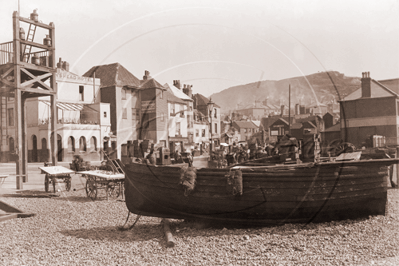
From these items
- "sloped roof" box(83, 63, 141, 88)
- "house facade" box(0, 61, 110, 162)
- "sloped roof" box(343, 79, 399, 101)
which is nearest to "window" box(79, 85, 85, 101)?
"house facade" box(0, 61, 110, 162)

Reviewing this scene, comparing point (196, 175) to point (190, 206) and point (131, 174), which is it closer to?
point (190, 206)

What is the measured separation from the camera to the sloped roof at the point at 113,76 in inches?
1668

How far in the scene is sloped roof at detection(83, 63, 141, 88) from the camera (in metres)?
42.4

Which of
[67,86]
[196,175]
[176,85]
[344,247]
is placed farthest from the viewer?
[176,85]

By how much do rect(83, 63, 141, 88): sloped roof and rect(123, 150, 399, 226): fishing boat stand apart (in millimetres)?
35157

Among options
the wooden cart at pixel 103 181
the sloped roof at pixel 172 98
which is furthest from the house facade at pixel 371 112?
the wooden cart at pixel 103 181

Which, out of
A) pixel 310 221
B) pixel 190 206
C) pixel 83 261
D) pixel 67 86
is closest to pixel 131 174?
pixel 190 206

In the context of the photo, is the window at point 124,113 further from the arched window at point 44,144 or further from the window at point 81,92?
the arched window at point 44,144

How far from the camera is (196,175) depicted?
25.5ft

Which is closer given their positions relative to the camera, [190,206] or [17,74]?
[190,206]

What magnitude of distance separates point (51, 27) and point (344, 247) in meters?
14.8

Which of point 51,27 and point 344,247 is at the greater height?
point 51,27

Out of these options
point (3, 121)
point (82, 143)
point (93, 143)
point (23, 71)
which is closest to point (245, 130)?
point (93, 143)

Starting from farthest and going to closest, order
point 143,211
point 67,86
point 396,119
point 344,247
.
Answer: point 67,86
point 396,119
point 143,211
point 344,247
